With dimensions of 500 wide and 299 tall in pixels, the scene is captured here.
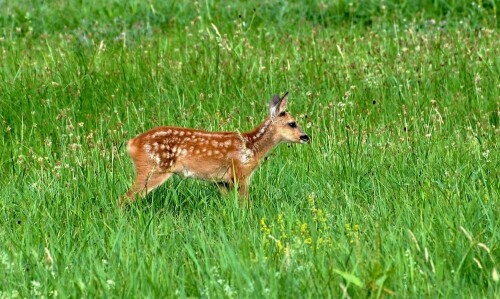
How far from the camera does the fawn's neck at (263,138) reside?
27.9ft

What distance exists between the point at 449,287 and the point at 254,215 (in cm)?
218

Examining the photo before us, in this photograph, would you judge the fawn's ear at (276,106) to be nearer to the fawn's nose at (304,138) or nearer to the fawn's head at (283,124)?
the fawn's head at (283,124)

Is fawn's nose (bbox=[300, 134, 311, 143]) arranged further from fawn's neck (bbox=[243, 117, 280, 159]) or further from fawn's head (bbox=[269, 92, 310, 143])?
fawn's neck (bbox=[243, 117, 280, 159])

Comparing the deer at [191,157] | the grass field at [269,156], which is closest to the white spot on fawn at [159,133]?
the deer at [191,157]

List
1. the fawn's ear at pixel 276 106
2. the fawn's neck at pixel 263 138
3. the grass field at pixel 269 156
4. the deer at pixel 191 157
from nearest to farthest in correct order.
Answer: the grass field at pixel 269 156 < the deer at pixel 191 157 < the fawn's neck at pixel 263 138 < the fawn's ear at pixel 276 106

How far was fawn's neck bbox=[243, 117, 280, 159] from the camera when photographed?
8492mm

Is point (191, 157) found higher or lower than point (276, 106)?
lower

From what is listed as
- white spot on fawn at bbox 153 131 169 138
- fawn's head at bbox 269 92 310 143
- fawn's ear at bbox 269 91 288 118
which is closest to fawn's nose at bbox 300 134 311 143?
fawn's head at bbox 269 92 310 143

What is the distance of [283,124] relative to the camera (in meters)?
8.62

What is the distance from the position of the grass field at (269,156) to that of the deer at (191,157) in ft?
0.50

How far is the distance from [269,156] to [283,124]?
0.30 meters

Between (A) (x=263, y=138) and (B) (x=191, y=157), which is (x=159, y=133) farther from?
(A) (x=263, y=138)

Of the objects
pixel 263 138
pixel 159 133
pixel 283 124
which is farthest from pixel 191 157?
pixel 283 124

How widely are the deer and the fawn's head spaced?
1.04 ft
